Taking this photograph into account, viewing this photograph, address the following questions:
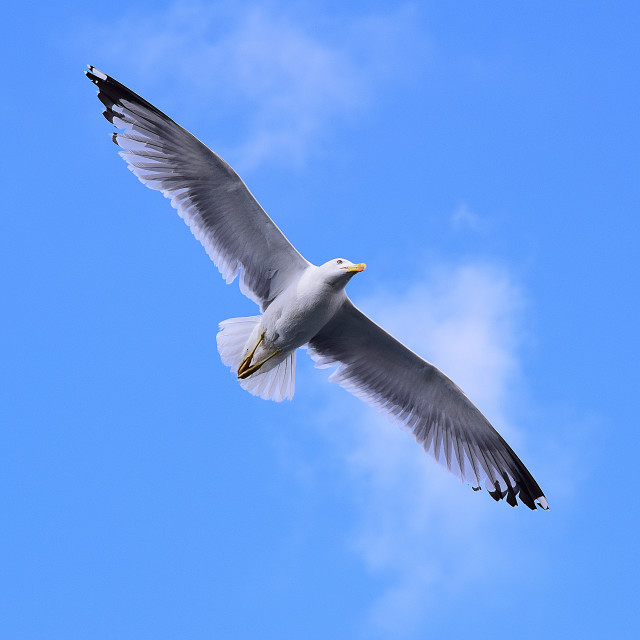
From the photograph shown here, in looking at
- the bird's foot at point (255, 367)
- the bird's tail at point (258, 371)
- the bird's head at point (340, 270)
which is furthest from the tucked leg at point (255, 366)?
the bird's head at point (340, 270)

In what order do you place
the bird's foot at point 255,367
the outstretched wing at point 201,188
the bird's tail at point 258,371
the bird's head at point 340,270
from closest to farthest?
the bird's head at point 340,270, the outstretched wing at point 201,188, the bird's foot at point 255,367, the bird's tail at point 258,371

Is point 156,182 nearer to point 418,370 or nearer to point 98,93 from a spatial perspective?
point 98,93

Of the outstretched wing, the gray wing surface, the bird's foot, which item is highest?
the gray wing surface

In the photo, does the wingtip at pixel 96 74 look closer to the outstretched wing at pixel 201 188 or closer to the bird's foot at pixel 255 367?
the outstretched wing at pixel 201 188

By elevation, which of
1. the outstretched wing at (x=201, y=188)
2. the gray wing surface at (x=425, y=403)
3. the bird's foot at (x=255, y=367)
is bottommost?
the bird's foot at (x=255, y=367)

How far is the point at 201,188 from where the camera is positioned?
8.12m

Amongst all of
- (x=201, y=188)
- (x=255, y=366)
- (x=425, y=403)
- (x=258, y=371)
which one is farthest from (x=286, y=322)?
(x=425, y=403)

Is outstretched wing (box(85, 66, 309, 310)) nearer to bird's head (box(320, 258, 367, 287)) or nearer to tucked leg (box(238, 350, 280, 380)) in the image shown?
bird's head (box(320, 258, 367, 287))

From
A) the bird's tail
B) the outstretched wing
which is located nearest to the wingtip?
the outstretched wing

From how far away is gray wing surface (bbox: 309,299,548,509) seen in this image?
28.5 ft

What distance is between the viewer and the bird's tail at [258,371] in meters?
8.45

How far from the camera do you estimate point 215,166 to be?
26.1 feet

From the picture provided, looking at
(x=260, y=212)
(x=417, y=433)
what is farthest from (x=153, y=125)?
(x=417, y=433)

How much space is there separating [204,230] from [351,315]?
1410 mm
